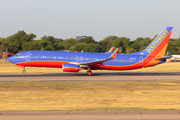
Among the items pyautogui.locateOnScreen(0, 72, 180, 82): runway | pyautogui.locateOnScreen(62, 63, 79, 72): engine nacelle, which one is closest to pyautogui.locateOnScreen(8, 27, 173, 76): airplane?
pyautogui.locateOnScreen(62, 63, 79, 72): engine nacelle

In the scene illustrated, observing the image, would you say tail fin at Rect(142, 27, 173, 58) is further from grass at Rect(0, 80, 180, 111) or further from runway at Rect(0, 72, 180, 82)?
grass at Rect(0, 80, 180, 111)

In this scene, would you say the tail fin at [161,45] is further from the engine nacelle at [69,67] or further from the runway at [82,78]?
the engine nacelle at [69,67]

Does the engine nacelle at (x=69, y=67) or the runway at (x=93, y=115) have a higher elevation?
the engine nacelle at (x=69, y=67)

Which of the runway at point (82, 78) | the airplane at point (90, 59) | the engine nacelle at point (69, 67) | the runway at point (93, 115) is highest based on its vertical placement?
the airplane at point (90, 59)

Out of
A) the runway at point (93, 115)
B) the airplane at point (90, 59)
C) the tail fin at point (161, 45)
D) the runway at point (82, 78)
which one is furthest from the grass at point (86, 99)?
the tail fin at point (161, 45)

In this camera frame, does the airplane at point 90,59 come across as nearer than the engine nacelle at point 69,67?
No

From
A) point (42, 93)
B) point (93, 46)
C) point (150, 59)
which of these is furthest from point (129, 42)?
point (42, 93)

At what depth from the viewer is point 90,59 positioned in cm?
3622

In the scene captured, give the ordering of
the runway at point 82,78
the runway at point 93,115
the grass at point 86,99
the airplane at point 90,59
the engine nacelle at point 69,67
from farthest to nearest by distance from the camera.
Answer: the airplane at point 90,59 → the engine nacelle at point 69,67 → the runway at point 82,78 → the grass at point 86,99 → the runway at point 93,115

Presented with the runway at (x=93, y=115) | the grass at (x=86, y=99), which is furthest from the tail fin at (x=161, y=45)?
the runway at (x=93, y=115)

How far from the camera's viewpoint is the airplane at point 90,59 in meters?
35.1

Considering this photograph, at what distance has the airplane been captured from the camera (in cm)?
3509

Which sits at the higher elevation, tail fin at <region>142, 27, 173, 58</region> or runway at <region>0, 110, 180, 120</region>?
tail fin at <region>142, 27, 173, 58</region>

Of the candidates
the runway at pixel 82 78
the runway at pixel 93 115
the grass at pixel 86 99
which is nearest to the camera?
the runway at pixel 93 115
